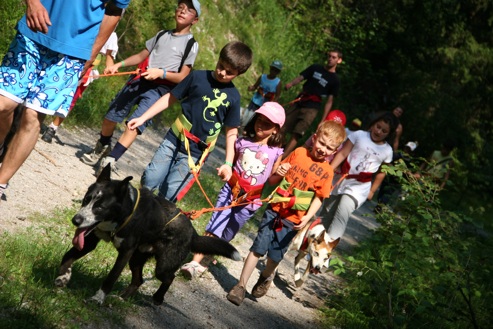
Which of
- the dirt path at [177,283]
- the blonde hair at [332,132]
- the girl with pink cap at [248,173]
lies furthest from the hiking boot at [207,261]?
the blonde hair at [332,132]

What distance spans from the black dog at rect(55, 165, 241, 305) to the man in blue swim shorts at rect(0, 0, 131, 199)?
72 cm

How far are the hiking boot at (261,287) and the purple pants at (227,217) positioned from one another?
0.58 meters

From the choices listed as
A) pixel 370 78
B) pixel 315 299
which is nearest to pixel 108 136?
pixel 315 299

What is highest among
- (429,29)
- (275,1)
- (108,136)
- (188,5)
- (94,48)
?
(429,29)

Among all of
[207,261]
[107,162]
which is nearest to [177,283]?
[207,261]

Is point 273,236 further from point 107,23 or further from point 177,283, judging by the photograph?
point 107,23

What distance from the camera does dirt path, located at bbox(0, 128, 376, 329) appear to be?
17.5 feet

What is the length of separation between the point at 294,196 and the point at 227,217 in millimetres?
664

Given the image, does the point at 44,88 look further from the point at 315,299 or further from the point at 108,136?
the point at 315,299

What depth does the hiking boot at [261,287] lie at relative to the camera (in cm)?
675

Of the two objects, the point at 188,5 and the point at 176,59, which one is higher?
the point at 188,5

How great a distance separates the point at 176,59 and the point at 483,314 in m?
4.61

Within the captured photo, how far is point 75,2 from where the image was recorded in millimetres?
4684

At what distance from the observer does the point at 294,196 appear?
653cm
